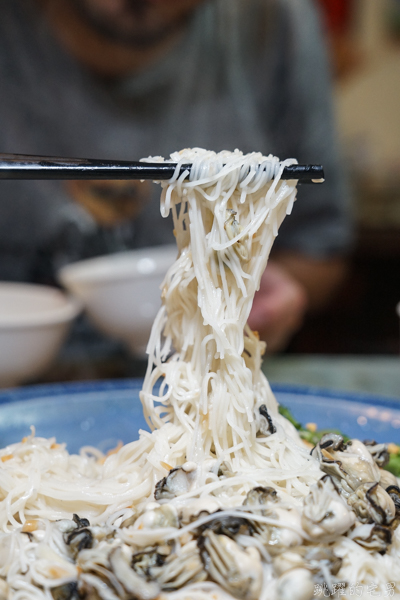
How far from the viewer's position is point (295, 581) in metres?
0.75

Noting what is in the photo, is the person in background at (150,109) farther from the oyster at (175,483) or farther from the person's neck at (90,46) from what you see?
the oyster at (175,483)

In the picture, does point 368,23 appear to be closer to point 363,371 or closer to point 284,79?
point 284,79

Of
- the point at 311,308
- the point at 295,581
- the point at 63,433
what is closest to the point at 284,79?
the point at 311,308

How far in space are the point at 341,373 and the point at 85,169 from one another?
1353 millimetres

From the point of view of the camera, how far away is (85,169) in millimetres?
911

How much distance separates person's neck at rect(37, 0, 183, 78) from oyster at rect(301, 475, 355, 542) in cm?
287

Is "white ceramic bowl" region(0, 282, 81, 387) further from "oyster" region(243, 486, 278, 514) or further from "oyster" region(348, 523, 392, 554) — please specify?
"oyster" region(348, 523, 392, 554)

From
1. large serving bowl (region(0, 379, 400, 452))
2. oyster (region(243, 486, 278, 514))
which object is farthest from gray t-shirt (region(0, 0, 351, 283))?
oyster (region(243, 486, 278, 514))

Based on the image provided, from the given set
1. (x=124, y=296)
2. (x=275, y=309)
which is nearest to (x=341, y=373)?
(x=275, y=309)

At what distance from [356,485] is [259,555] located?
24 centimetres

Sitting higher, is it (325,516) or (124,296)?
(124,296)

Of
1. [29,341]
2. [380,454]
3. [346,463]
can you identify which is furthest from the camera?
[29,341]

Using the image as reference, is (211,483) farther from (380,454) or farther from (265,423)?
(380,454)

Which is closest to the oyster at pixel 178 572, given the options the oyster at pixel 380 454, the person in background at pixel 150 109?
the oyster at pixel 380 454
